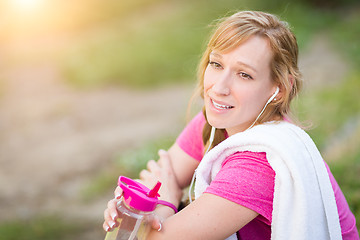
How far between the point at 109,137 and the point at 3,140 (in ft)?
4.73

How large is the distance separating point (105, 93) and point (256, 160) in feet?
19.9

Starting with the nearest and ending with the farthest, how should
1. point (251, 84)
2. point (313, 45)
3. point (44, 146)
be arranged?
point (251, 84) < point (44, 146) < point (313, 45)

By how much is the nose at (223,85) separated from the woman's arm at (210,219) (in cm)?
43

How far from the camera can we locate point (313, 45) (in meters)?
8.98

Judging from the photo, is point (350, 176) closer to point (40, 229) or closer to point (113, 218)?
point (113, 218)

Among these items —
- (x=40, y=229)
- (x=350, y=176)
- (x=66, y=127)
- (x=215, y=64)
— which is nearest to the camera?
(x=215, y=64)

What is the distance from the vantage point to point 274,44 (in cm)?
181

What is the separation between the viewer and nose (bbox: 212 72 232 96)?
1.84 metres

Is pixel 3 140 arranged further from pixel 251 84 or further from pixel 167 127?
pixel 251 84

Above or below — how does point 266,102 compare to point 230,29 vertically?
below

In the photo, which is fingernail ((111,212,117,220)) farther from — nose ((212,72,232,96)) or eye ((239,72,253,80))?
eye ((239,72,253,80))

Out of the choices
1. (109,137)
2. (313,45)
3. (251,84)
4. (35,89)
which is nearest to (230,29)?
(251,84)

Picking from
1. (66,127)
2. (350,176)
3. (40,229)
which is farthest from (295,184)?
(66,127)

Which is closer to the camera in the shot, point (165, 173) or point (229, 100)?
point (229, 100)
